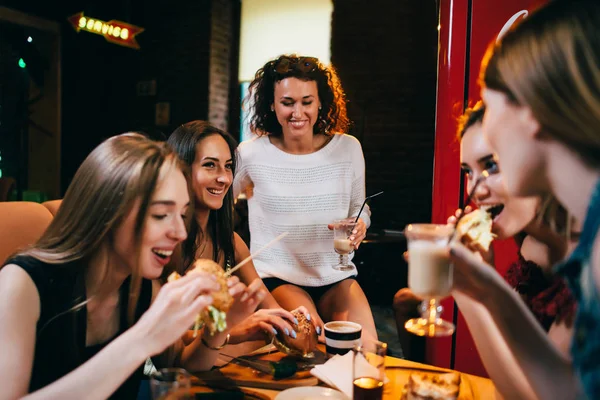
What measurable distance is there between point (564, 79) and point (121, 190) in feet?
3.62

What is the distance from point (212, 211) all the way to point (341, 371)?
1211 millimetres

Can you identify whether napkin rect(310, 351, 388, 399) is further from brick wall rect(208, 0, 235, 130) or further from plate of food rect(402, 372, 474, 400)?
brick wall rect(208, 0, 235, 130)

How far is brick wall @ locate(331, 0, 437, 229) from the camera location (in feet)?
20.1

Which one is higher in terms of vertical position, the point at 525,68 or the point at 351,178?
the point at 525,68

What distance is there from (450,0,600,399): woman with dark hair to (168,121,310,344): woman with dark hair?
58.5 inches

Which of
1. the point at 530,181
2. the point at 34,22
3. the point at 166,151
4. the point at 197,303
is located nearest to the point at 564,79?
the point at 530,181

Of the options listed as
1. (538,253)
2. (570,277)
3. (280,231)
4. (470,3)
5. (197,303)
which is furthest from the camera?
(280,231)

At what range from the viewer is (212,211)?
2521mm

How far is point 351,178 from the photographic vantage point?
121 inches

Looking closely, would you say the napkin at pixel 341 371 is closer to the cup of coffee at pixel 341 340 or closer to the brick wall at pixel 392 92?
the cup of coffee at pixel 341 340

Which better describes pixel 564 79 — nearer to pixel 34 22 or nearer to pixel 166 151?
pixel 166 151

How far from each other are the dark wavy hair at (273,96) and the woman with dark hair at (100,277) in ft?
5.51

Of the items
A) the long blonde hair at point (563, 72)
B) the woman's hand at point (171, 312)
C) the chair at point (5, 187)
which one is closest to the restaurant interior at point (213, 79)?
the chair at point (5, 187)

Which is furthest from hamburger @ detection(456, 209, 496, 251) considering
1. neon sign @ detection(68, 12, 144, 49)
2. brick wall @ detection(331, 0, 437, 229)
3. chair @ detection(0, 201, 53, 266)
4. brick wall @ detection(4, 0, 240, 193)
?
neon sign @ detection(68, 12, 144, 49)
